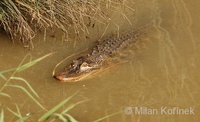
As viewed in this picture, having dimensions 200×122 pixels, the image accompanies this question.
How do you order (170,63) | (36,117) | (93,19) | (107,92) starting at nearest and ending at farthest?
(36,117) → (107,92) → (170,63) → (93,19)

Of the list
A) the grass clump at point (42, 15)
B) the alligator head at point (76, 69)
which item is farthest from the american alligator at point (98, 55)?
the grass clump at point (42, 15)

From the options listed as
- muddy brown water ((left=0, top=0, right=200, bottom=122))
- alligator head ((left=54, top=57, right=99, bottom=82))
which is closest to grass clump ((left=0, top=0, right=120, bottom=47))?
muddy brown water ((left=0, top=0, right=200, bottom=122))

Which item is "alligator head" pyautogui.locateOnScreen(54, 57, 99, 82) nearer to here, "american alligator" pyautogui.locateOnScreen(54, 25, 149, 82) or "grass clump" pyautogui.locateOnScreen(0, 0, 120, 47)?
"american alligator" pyautogui.locateOnScreen(54, 25, 149, 82)

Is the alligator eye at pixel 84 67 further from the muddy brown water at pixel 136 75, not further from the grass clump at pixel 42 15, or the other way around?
the grass clump at pixel 42 15

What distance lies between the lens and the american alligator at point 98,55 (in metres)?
3.59

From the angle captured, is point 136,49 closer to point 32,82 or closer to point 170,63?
point 170,63

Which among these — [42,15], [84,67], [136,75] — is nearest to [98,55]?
[84,67]

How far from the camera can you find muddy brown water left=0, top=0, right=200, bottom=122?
127 inches

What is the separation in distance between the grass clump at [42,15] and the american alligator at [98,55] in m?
0.22

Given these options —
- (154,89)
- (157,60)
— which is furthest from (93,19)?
(154,89)

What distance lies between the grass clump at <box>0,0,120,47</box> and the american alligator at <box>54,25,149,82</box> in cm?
22

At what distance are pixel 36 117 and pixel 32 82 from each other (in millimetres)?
467

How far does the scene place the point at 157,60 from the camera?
3756 mm

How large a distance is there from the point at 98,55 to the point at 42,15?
587 mm
